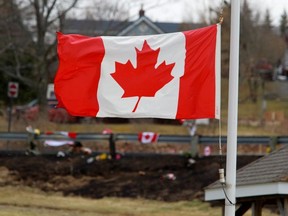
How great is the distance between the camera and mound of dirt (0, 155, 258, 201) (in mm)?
22578

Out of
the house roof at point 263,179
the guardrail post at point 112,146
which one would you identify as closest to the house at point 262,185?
the house roof at point 263,179

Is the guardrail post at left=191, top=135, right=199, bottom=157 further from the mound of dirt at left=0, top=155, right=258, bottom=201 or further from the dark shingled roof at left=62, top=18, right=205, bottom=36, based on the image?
the dark shingled roof at left=62, top=18, right=205, bottom=36

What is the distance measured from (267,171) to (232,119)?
126 inches

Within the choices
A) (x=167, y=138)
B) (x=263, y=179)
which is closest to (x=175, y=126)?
(x=167, y=138)

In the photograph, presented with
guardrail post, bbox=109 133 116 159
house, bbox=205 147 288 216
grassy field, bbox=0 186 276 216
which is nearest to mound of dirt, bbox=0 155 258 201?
guardrail post, bbox=109 133 116 159

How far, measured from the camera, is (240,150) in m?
27.2

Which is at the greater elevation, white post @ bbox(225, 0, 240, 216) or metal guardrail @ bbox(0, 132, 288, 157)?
white post @ bbox(225, 0, 240, 216)

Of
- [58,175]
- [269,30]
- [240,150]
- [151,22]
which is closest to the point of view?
[58,175]

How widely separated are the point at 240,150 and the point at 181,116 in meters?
19.1

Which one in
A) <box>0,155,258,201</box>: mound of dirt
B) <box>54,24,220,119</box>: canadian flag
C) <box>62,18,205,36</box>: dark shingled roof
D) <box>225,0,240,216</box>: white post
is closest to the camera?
<box>225,0,240,216</box>: white post

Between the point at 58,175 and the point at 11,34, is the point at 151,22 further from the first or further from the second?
the point at 58,175

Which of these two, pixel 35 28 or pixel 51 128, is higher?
pixel 35 28

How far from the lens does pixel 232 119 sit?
26.6 feet

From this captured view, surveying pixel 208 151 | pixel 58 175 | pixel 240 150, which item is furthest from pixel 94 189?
pixel 240 150
